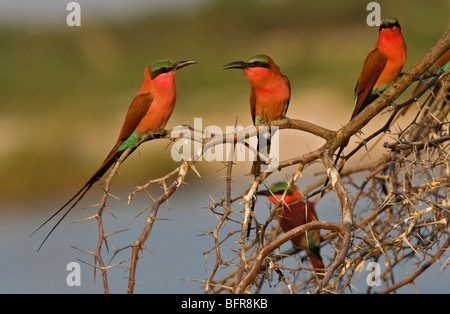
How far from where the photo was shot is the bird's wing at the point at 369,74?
275 centimetres

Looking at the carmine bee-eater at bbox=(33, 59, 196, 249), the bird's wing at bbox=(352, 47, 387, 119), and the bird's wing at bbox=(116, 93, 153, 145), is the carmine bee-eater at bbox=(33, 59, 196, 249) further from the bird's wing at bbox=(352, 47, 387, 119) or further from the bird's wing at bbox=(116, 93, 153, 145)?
the bird's wing at bbox=(352, 47, 387, 119)

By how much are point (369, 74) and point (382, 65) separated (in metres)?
0.07

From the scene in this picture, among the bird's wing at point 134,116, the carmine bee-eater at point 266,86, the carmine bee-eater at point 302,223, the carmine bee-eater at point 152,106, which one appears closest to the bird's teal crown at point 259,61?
the carmine bee-eater at point 266,86

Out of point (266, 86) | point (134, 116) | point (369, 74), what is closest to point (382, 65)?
point (369, 74)

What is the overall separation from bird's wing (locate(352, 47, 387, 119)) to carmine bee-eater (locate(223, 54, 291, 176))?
25 centimetres

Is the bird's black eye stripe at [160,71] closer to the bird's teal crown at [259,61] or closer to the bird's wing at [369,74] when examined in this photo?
the bird's teal crown at [259,61]

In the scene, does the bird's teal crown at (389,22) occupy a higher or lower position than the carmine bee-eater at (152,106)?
higher

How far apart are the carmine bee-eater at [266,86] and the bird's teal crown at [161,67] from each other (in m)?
0.23

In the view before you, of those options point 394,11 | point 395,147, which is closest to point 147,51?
point 394,11

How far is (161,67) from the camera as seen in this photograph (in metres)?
2.83

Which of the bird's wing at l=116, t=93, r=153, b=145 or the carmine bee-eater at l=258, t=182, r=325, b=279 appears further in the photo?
the carmine bee-eater at l=258, t=182, r=325, b=279

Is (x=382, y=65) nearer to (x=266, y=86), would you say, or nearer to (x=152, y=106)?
(x=266, y=86)

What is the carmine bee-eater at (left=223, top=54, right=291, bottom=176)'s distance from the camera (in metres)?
2.78

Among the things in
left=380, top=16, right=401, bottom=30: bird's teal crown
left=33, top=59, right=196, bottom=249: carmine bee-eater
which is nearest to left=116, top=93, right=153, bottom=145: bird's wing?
left=33, top=59, right=196, bottom=249: carmine bee-eater
